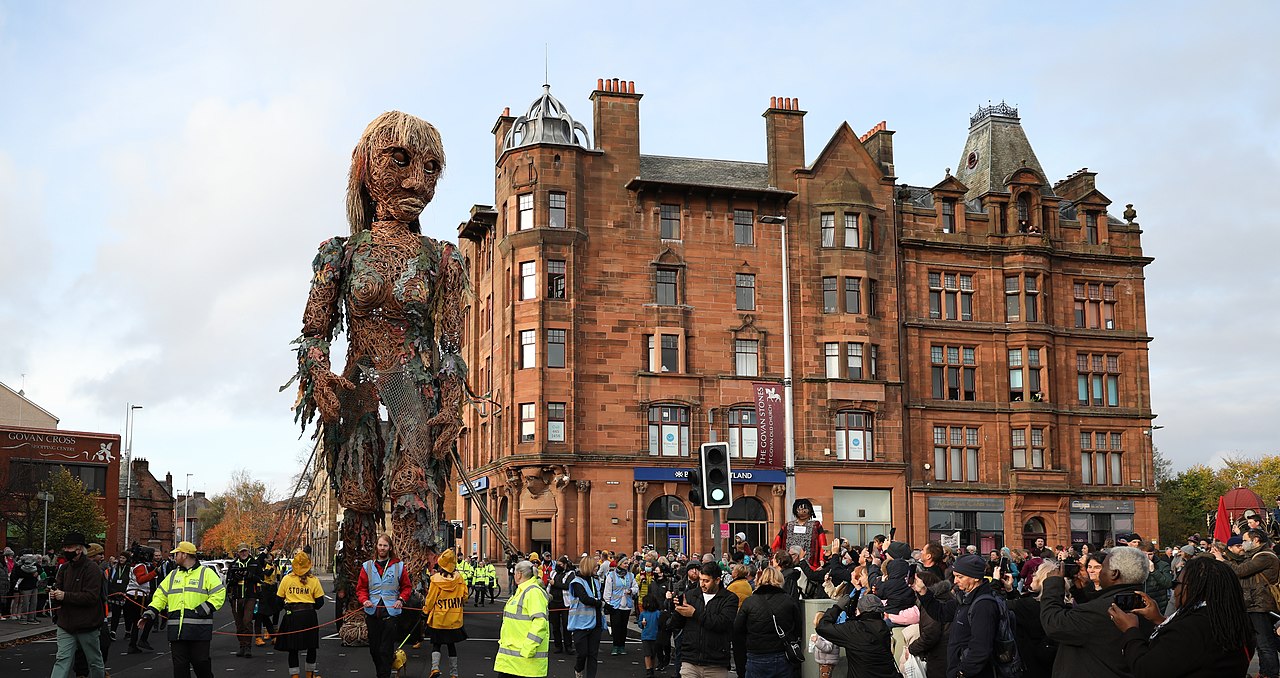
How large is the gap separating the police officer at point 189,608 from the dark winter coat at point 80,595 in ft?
2.06

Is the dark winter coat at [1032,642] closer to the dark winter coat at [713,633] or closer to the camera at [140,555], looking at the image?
the dark winter coat at [713,633]

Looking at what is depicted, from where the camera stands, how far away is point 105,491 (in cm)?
6894

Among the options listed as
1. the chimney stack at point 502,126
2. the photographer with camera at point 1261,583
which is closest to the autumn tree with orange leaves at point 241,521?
the chimney stack at point 502,126

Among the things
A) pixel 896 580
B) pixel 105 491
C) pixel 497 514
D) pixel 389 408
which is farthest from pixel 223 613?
pixel 105 491

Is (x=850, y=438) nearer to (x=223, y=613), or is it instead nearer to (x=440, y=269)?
(x=223, y=613)

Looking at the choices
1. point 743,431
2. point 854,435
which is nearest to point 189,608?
point 743,431

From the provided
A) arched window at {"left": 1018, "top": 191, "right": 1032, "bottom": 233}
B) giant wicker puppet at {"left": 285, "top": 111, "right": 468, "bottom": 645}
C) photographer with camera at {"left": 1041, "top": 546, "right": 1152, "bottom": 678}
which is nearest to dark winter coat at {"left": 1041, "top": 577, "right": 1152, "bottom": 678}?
photographer with camera at {"left": 1041, "top": 546, "right": 1152, "bottom": 678}

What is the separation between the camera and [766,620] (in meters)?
11.6

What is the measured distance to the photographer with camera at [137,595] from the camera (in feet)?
74.1

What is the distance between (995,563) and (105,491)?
60914 millimetres

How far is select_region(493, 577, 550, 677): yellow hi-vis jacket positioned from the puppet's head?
927cm

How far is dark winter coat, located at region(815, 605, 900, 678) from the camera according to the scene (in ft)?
33.9

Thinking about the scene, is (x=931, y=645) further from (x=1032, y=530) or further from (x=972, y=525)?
(x=1032, y=530)

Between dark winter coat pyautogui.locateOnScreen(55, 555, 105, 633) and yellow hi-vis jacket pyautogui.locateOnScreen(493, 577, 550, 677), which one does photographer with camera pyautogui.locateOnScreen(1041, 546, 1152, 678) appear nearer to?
yellow hi-vis jacket pyautogui.locateOnScreen(493, 577, 550, 677)
